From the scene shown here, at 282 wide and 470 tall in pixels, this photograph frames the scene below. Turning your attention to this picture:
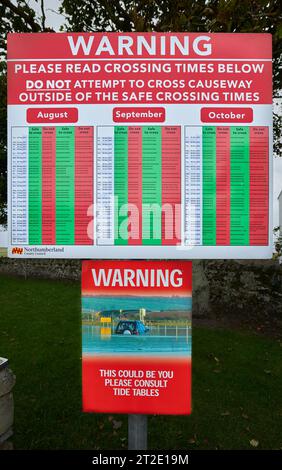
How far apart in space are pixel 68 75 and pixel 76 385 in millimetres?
4940

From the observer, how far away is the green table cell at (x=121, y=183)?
2594 millimetres

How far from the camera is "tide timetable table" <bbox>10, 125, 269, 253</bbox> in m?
2.61

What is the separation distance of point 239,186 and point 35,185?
1596 millimetres

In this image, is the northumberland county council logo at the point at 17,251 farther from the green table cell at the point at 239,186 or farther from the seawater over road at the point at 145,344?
the green table cell at the point at 239,186

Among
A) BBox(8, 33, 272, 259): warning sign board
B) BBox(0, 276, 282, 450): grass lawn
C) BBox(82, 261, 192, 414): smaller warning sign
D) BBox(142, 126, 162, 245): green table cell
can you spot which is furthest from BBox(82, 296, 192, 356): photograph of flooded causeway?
BBox(0, 276, 282, 450): grass lawn

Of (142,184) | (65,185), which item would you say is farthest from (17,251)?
(142,184)

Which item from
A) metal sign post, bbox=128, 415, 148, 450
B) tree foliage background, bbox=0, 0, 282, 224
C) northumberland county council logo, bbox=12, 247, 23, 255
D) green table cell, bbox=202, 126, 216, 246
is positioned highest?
tree foliage background, bbox=0, 0, 282, 224

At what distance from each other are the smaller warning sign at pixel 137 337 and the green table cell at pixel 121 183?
26 cm

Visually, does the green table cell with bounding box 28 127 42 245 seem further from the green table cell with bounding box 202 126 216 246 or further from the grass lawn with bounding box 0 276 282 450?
the grass lawn with bounding box 0 276 282 450

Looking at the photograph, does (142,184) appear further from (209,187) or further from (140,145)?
(209,187)

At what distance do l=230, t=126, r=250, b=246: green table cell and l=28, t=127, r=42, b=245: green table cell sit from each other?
1.50 meters

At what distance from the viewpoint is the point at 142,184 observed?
262cm

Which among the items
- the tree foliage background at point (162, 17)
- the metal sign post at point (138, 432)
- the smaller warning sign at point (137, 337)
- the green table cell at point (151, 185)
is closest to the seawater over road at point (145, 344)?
the smaller warning sign at point (137, 337)

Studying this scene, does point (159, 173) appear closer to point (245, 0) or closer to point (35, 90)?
point (35, 90)
